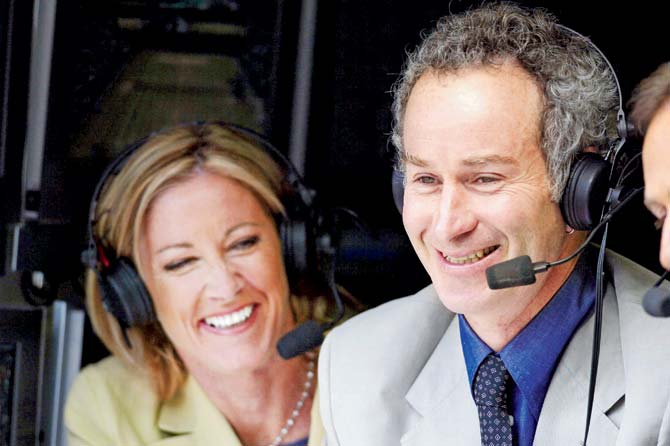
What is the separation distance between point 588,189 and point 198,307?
922 mm

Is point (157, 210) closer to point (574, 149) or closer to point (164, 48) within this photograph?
point (164, 48)

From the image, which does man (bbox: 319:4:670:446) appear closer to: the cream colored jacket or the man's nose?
the man's nose

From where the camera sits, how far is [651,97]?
5.74 feet

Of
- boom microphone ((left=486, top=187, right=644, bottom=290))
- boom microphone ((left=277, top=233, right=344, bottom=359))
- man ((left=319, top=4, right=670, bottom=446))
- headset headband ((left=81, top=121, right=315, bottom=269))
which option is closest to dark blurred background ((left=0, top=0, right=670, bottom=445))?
headset headband ((left=81, top=121, right=315, bottom=269))

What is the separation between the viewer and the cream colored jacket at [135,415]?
8.21 ft

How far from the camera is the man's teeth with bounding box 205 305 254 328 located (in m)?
2.50

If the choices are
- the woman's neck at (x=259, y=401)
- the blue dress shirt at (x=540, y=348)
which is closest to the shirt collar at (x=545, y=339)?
the blue dress shirt at (x=540, y=348)

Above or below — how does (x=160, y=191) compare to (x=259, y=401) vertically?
above

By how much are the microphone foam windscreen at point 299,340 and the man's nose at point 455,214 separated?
0.55 meters

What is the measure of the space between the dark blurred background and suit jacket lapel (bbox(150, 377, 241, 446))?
0.20m

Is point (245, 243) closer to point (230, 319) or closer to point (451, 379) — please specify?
point (230, 319)

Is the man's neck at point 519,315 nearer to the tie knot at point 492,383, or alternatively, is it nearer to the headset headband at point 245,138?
the tie knot at point 492,383

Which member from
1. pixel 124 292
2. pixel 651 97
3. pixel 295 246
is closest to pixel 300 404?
pixel 295 246

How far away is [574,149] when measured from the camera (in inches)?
77.7
